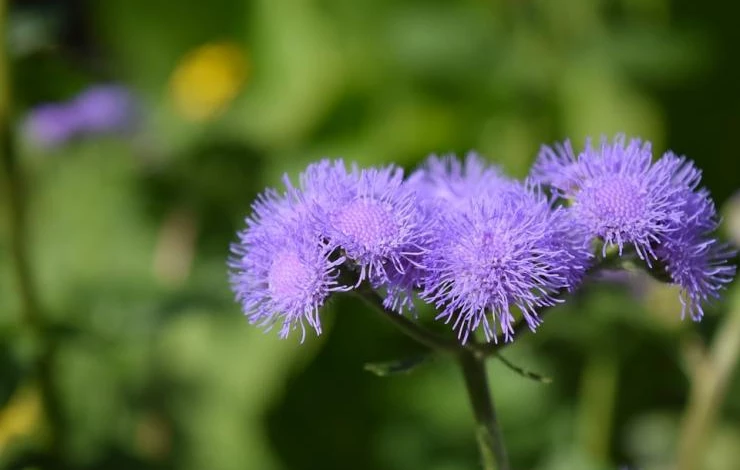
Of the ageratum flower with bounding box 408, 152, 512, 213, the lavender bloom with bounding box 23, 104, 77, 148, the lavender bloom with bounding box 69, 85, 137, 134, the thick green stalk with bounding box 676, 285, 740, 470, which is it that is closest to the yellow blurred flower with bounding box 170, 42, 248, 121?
the lavender bloom with bounding box 69, 85, 137, 134

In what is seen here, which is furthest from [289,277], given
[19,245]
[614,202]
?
[19,245]

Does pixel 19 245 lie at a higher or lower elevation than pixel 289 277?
lower

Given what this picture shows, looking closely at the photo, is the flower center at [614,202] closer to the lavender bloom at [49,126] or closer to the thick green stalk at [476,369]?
the thick green stalk at [476,369]

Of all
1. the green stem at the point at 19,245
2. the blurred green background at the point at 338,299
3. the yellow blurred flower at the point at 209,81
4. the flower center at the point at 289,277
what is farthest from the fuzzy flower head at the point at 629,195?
the yellow blurred flower at the point at 209,81

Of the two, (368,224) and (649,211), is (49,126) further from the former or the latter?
(649,211)

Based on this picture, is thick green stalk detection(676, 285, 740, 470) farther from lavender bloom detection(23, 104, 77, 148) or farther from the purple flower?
lavender bloom detection(23, 104, 77, 148)

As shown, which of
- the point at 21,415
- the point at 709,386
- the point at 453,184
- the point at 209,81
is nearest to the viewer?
the point at 453,184

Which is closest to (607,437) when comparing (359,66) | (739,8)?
(359,66)

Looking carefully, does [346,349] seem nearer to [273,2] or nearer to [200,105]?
[200,105]
